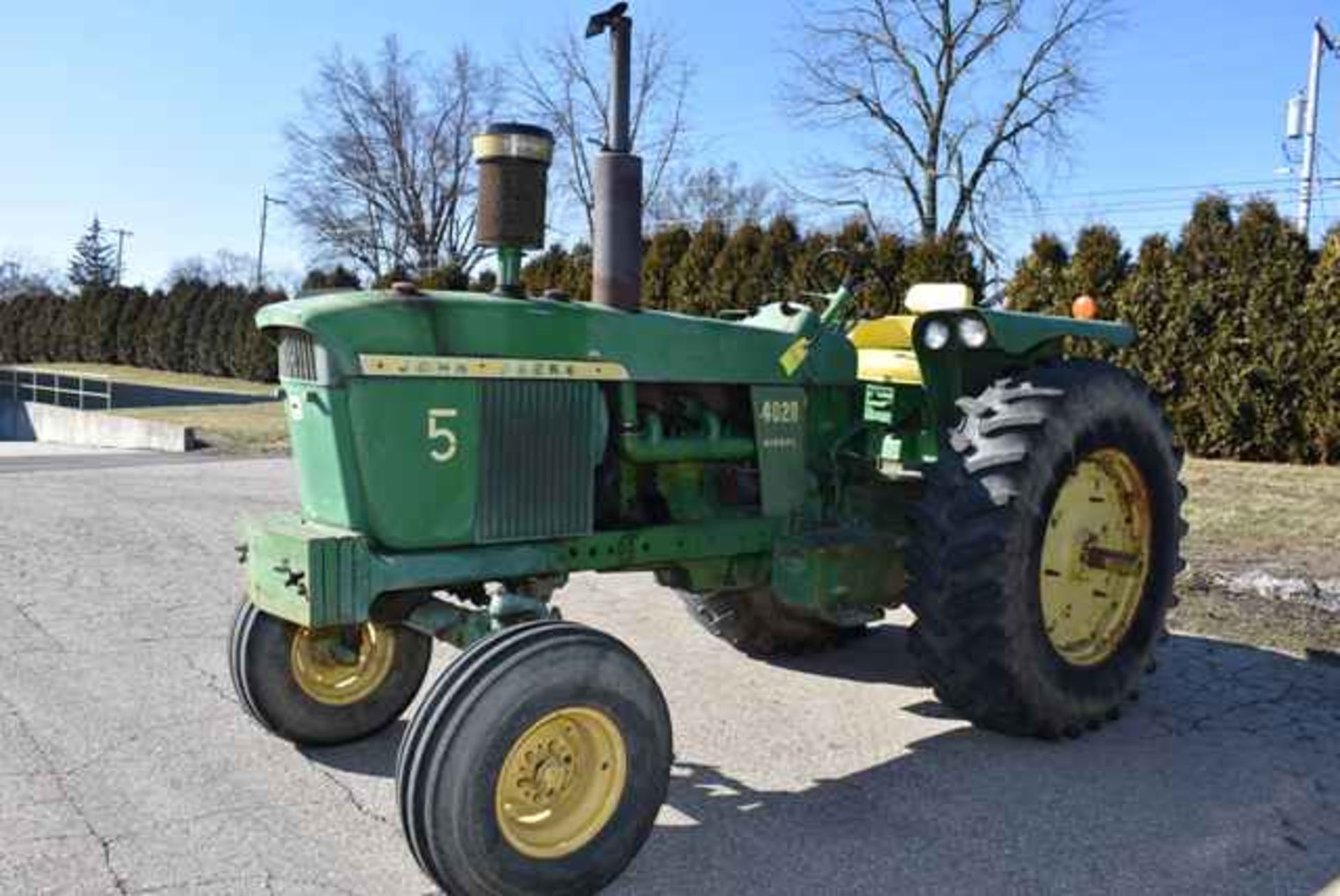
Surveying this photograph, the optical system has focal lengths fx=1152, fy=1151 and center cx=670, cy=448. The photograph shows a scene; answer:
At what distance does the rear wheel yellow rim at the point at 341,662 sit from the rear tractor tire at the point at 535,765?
3.33ft

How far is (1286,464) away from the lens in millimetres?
11055

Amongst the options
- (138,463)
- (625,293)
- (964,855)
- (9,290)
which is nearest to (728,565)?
(625,293)

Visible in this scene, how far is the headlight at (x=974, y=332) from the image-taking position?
398 cm

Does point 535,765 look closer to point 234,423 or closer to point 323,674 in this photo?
point 323,674

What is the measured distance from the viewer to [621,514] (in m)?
3.71

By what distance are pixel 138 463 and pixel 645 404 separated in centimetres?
1202

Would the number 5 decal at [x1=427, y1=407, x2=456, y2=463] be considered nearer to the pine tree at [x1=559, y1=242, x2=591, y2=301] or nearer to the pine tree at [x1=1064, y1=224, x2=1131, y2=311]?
the pine tree at [x1=1064, y1=224, x2=1131, y2=311]

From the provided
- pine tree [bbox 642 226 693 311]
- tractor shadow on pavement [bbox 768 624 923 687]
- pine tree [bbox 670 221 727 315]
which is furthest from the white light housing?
pine tree [bbox 642 226 693 311]

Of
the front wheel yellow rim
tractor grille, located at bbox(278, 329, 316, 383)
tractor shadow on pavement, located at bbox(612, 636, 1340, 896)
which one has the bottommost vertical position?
tractor shadow on pavement, located at bbox(612, 636, 1340, 896)

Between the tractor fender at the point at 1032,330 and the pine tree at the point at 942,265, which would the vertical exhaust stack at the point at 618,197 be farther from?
the pine tree at the point at 942,265

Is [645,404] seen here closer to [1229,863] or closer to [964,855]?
[964,855]

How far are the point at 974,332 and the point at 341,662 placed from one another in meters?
2.41

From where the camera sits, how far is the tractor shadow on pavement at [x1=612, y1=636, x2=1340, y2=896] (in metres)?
2.96

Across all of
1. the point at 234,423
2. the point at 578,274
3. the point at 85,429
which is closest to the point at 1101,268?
the point at 578,274
